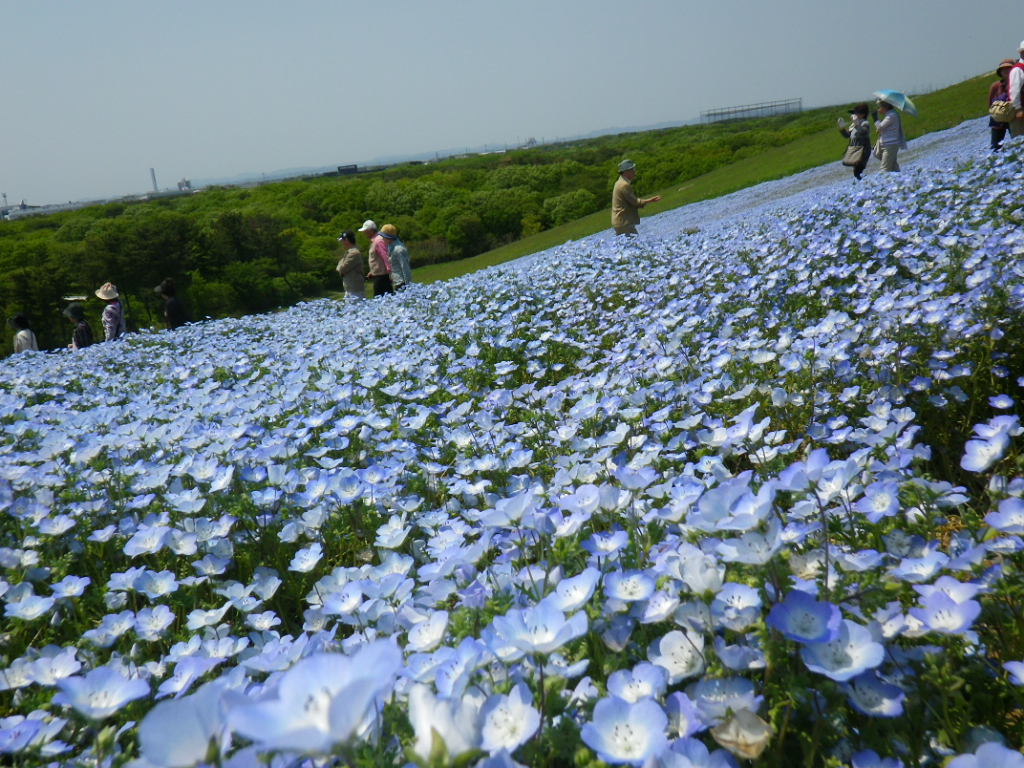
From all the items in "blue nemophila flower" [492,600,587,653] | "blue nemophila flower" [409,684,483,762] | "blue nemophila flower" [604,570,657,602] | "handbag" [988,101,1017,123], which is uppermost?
"handbag" [988,101,1017,123]

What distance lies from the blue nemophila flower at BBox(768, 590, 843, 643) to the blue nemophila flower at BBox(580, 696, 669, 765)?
208mm

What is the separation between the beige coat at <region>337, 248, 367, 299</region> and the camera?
9.98 metres

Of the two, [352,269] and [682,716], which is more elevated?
[352,269]

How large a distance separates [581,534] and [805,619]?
73 centimetres

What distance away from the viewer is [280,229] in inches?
1911

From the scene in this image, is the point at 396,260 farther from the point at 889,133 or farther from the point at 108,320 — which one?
the point at 889,133

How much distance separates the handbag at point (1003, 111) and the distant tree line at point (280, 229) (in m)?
25.6

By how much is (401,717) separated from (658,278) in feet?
17.0

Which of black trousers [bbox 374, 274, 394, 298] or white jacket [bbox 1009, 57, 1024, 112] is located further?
black trousers [bbox 374, 274, 394, 298]

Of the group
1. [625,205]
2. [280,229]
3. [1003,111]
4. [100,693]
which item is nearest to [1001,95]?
[1003,111]

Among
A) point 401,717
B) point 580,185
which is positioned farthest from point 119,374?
point 580,185

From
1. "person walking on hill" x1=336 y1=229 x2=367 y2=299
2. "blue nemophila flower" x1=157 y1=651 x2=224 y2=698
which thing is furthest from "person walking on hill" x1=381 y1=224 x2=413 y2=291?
"blue nemophila flower" x1=157 y1=651 x2=224 y2=698

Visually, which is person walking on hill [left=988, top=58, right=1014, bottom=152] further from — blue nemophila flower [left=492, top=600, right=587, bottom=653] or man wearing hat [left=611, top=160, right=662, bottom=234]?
blue nemophila flower [left=492, top=600, right=587, bottom=653]

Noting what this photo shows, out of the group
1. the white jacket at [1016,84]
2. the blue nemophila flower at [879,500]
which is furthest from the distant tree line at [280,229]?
the blue nemophila flower at [879,500]
